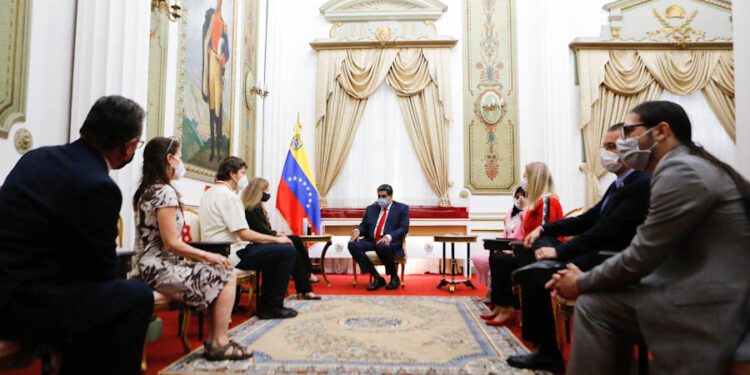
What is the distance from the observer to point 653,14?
7965 mm

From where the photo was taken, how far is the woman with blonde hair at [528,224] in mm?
3264

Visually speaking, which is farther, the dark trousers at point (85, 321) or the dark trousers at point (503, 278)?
the dark trousers at point (503, 278)

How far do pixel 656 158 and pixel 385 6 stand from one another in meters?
7.37

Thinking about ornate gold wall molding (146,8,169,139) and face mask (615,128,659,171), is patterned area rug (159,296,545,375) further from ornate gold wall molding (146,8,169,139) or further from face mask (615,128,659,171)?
ornate gold wall molding (146,8,169,139)

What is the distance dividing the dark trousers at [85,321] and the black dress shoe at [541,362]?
75.4 inches

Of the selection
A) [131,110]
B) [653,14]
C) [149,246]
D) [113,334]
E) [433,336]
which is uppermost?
[653,14]

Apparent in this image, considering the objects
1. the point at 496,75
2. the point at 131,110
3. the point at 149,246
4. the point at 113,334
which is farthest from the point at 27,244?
the point at 496,75

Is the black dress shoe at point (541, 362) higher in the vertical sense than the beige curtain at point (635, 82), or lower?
lower

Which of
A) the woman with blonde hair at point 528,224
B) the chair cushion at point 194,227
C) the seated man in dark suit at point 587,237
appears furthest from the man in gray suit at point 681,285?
the chair cushion at point 194,227

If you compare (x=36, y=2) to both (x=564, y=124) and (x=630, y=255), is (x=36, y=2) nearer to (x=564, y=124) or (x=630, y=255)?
(x=630, y=255)

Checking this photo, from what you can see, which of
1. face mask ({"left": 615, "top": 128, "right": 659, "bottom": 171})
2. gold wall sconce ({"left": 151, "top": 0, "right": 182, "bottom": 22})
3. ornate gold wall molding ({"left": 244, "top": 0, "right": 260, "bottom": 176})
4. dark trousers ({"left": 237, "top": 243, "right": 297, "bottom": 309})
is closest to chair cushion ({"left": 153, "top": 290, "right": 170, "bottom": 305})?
dark trousers ({"left": 237, "top": 243, "right": 297, "bottom": 309})

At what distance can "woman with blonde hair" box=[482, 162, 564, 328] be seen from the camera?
3.26 m

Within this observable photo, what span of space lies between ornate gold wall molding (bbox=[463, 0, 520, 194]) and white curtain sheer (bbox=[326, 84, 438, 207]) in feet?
3.15

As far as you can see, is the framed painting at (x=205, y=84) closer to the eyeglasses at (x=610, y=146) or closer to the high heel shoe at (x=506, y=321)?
the high heel shoe at (x=506, y=321)
